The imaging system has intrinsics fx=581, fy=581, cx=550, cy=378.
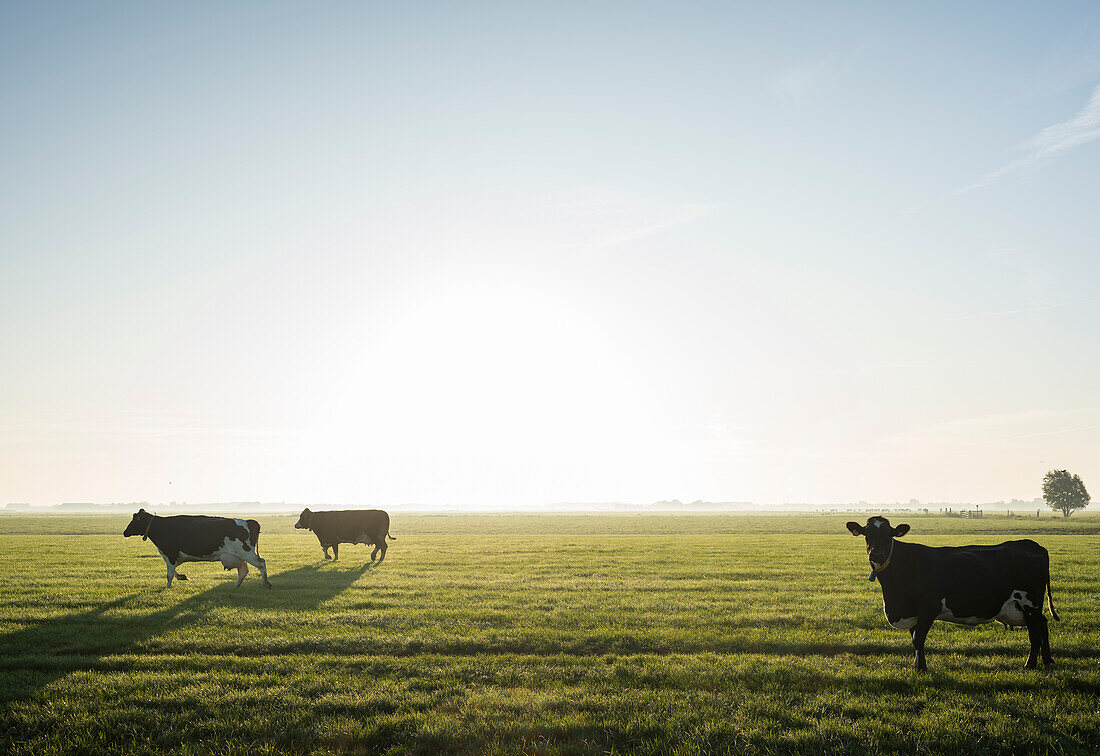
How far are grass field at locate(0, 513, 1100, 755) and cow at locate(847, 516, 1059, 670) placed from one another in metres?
0.85

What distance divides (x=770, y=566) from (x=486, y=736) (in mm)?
21334

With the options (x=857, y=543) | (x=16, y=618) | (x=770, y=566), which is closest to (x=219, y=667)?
(x=16, y=618)

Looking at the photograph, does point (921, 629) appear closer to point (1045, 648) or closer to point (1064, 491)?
point (1045, 648)

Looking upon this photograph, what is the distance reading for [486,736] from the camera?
7930 mm

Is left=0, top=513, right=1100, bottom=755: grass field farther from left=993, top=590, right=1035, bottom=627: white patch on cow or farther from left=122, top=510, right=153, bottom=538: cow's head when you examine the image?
left=122, top=510, right=153, bottom=538: cow's head

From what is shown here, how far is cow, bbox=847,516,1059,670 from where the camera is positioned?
1078 centimetres

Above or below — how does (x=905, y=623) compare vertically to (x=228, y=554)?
above

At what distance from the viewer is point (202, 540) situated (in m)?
21.0

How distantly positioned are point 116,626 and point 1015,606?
64.6 ft

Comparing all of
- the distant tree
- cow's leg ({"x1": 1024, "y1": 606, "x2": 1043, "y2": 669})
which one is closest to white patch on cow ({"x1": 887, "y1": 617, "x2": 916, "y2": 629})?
cow's leg ({"x1": 1024, "y1": 606, "x2": 1043, "y2": 669})

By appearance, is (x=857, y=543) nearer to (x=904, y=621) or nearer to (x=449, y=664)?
(x=904, y=621)

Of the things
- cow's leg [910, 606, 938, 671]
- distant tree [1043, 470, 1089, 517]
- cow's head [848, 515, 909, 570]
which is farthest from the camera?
distant tree [1043, 470, 1089, 517]

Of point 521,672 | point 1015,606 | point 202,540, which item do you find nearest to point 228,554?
point 202,540

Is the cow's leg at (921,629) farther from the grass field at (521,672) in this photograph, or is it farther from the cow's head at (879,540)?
the cow's head at (879,540)
